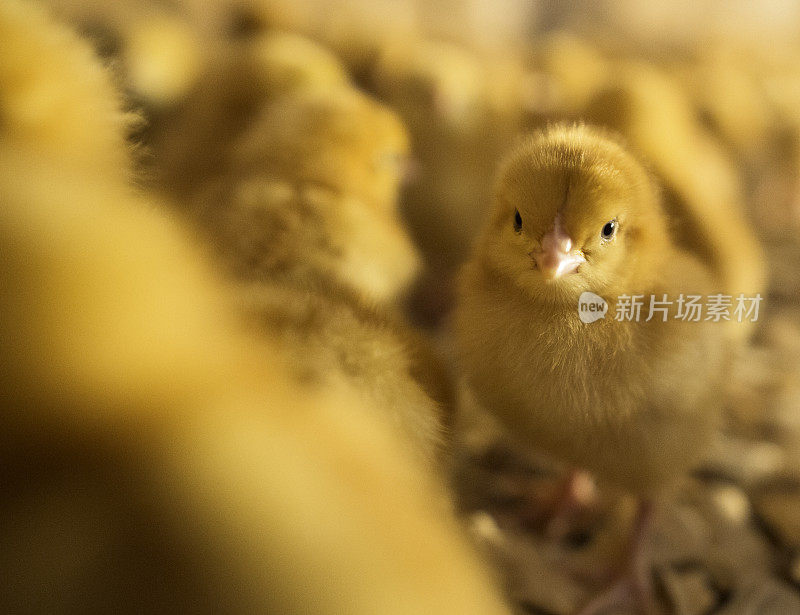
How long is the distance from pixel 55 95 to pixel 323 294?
15.6 inches

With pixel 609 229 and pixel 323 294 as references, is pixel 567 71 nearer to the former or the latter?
pixel 609 229

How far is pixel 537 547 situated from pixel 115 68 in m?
0.89

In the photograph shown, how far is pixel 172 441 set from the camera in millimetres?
356

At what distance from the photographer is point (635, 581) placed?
877 millimetres

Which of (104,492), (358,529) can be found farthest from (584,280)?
(104,492)

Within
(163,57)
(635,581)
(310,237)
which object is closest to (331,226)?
(310,237)

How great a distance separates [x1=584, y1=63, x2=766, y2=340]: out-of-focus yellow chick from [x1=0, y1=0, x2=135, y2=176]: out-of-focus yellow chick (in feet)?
2.10

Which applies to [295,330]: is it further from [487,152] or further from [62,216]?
Result: [487,152]

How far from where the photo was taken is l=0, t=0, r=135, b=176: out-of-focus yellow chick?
510mm

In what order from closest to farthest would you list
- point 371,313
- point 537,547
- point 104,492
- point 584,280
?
point 104,492 → point 584,280 → point 371,313 → point 537,547

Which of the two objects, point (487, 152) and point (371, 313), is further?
point (487, 152)

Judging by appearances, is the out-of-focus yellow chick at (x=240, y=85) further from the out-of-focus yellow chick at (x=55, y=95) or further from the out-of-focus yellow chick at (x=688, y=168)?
the out-of-focus yellow chick at (x=688, y=168)

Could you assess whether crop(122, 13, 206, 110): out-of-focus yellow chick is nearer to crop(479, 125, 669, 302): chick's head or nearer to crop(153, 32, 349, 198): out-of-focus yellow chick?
crop(153, 32, 349, 198): out-of-focus yellow chick

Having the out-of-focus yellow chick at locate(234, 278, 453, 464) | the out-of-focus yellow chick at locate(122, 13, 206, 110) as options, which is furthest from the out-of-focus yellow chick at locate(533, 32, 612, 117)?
the out-of-focus yellow chick at locate(122, 13, 206, 110)
